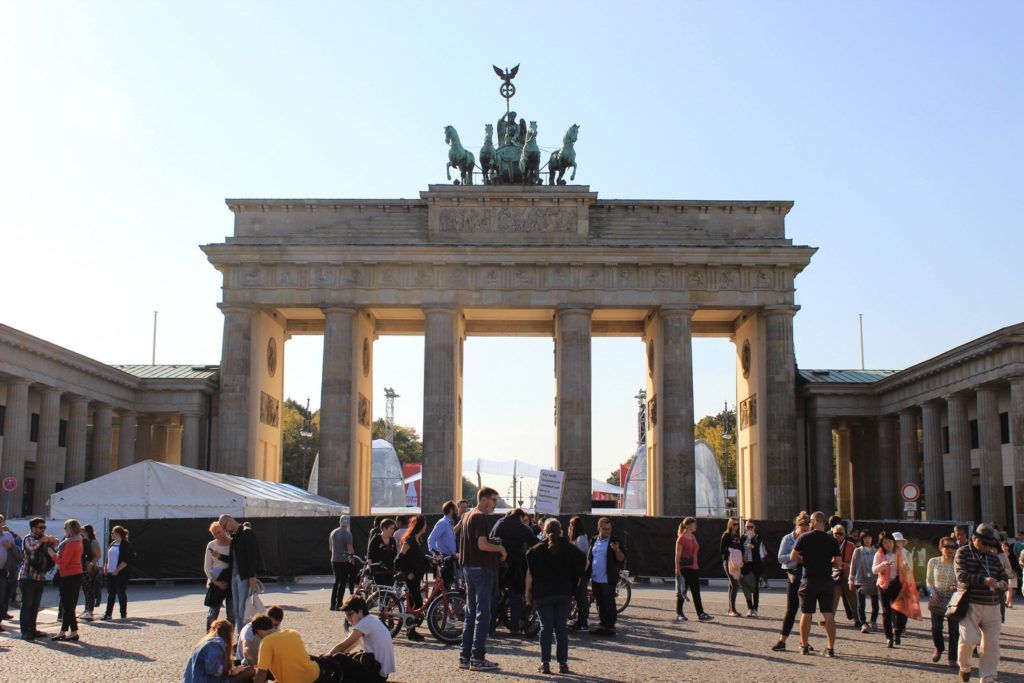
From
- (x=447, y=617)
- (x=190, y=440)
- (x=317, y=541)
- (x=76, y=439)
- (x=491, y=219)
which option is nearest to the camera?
(x=447, y=617)

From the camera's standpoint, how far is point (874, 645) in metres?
18.2

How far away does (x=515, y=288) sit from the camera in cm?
5309

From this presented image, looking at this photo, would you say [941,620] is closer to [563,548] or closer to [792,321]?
[563,548]

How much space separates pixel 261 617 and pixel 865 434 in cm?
5456

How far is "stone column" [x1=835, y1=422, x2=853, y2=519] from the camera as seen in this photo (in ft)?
206

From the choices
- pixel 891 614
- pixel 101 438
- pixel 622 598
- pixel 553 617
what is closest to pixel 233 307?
pixel 101 438

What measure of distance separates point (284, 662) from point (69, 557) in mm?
9142

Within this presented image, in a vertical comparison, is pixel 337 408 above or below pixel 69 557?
above

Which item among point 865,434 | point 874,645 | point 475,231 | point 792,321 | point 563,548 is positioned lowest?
point 874,645

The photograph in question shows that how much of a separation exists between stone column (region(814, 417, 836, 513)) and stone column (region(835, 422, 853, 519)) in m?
5.51

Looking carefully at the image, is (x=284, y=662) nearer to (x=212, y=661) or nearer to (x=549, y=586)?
(x=212, y=661)

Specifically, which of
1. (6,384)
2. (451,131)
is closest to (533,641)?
Answer: (6,384)

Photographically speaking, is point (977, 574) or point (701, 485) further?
point (701, 485)

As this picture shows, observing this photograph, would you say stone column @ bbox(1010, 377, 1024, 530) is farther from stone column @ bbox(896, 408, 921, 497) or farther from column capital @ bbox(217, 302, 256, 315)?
column capital @ bbox(217, 302, 256, 315)
